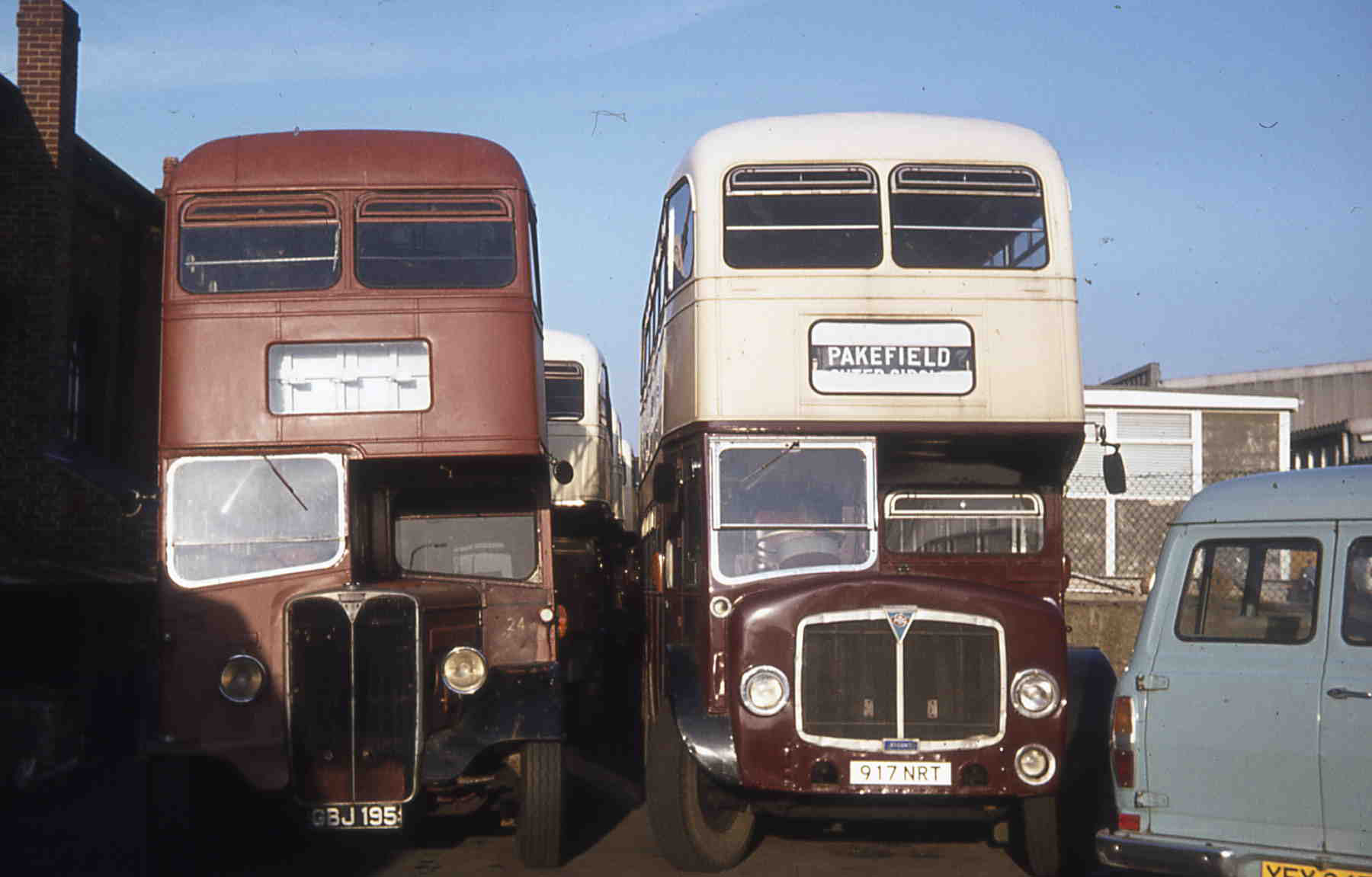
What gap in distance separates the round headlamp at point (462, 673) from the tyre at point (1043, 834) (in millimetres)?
3094

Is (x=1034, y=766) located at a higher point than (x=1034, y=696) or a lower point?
lower

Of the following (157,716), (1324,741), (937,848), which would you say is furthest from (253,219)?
(1324,741)

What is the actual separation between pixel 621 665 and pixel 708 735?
11.1 m

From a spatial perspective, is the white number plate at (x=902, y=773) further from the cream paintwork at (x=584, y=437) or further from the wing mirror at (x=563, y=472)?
the cream paintwork at (x=584, y=437)

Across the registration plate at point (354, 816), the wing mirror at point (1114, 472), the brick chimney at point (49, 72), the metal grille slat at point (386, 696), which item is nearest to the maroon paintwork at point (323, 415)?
the metal grille slat at point (386, 696)

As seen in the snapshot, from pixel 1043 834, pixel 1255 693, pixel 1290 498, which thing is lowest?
pixel 1043 834

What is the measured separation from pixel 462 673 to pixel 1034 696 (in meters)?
3.18

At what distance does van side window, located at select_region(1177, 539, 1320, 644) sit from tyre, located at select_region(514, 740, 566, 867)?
352 centimetres

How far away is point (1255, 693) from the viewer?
643 centimetres

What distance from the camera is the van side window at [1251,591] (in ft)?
21.2

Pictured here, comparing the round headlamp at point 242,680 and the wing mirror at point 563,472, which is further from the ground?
the wing mirror at point 563,472

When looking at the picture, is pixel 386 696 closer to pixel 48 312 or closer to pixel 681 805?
pixel 681 805

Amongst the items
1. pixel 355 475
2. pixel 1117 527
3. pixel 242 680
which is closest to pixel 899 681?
pixel 355 475

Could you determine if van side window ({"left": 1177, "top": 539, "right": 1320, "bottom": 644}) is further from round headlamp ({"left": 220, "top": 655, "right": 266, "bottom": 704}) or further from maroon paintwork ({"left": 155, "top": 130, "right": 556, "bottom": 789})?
round headlamp ({"left": 220, "top": 655, "right": 266, "bottom": 704})
